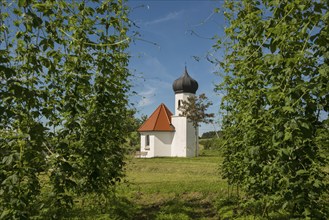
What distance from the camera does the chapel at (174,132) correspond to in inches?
1481

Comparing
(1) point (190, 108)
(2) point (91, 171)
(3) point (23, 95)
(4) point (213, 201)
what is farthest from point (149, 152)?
(3) point (23, 95)

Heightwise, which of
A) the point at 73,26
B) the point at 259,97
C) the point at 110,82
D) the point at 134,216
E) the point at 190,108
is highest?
the point at 190,108

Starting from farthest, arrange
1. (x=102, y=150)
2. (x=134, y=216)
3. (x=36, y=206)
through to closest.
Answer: (x=134, y=216) → (x=102, y=150) → (x=36, y=206)

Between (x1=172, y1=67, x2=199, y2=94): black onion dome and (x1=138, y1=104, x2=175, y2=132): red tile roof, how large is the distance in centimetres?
298

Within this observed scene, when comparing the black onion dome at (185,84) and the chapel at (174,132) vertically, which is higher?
the black onion dome at (185,84)

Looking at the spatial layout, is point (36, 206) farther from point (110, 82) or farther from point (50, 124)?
point (110, 82)

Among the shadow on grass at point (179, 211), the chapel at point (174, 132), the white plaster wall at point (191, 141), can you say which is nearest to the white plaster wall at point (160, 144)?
the chapel at point (174, 132)

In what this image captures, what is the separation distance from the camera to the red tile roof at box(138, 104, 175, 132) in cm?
3866

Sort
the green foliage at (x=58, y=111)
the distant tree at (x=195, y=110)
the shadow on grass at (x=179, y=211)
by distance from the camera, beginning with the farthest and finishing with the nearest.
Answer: the distant tree at (x=195, y=110) < the shadow on grass at (x=179, y=211) < the green foliage at (x=58, y=111)

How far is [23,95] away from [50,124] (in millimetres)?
1764

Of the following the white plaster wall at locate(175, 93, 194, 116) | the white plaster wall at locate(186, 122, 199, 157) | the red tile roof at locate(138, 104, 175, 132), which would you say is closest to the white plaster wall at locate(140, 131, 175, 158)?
the red tile roof at locate(138, 104, 175, 132)

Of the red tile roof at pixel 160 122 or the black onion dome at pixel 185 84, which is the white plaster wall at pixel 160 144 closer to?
the red tile roof at pixel 160 122

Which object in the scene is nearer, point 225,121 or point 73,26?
point 73,26

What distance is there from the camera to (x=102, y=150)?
509cm
